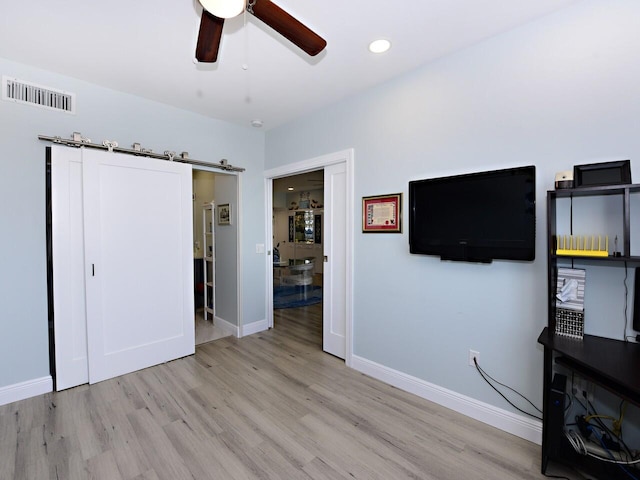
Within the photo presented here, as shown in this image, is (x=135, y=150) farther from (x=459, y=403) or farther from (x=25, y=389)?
(x=459, y=403)

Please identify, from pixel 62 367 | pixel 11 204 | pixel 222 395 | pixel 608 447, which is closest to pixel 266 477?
pixel 222 395

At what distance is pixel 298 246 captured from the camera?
28.7 ft

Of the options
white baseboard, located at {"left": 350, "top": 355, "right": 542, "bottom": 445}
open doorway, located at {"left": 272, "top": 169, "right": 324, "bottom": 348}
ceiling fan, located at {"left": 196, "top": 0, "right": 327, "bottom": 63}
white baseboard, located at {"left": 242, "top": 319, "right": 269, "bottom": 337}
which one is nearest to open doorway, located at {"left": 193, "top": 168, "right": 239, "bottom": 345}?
white baseboard, located at {"left": 242, "top": 319, "right": 269, "bottom": 337}

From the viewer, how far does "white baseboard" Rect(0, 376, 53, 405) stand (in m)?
2.28

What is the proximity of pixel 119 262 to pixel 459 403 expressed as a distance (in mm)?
3121

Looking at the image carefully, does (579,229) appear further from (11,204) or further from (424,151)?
(11,204)

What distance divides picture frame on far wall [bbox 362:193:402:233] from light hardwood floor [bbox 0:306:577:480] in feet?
4.54

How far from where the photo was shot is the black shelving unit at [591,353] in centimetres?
131

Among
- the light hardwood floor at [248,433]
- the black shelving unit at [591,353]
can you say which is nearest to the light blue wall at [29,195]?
the light hardwood floor at [248,433]

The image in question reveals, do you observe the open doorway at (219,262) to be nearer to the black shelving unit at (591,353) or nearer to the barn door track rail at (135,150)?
the barn door track rail at (135,150)

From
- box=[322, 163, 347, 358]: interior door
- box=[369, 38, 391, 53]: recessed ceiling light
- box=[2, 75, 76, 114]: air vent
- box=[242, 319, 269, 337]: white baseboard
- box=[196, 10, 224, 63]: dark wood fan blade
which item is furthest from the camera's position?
box=[242, 319, 269, 337]: white baseboard

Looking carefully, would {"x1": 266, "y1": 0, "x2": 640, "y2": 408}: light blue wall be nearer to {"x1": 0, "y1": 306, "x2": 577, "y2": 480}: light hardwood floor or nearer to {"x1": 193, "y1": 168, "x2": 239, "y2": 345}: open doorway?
{"x1": 0, "y1": 306, "x2": 577, "y2": 480}: light hardwood floor

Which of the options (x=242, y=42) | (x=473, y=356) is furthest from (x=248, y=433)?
(x=242, y=42)

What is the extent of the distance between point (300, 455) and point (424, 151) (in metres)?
2.30
